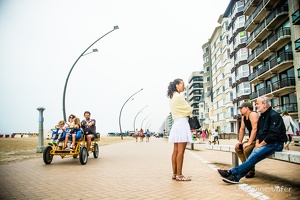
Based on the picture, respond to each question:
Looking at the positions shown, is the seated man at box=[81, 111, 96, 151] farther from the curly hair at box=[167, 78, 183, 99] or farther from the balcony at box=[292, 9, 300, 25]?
the balcony at box=[292, 9, 300, 25]

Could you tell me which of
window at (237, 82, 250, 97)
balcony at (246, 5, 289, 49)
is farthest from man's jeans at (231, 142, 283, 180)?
window at (237, 82, 250, 97)

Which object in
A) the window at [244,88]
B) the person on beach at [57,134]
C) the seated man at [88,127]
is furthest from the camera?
the window at [244,88]

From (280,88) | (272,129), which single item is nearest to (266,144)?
(272,129)

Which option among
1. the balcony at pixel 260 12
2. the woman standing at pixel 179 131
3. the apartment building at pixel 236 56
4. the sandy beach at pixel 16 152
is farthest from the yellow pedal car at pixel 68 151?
the apartment building at pixel 236 56

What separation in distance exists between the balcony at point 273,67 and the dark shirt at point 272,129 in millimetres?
30497

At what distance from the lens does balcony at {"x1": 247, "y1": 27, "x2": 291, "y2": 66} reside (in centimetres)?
3228

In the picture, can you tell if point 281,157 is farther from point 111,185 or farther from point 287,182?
point 111,185

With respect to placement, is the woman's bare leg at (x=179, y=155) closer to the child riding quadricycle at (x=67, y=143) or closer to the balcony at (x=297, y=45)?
the child riding quadricycle at (x=67, y=143)

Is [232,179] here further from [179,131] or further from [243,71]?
[243,71]

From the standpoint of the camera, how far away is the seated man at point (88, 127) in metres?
9.76

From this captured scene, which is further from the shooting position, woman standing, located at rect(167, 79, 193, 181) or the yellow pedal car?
the yellow pedal car

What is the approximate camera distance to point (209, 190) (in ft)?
15.1

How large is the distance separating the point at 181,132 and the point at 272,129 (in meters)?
1.65

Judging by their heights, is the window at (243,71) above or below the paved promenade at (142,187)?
above
